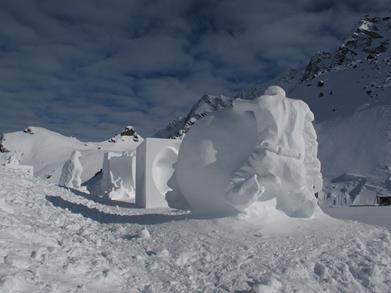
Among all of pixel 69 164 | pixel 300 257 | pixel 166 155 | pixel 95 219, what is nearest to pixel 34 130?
pixel 69 164

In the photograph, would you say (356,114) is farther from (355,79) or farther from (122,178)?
(122,178)

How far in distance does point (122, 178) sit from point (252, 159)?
56.9ft

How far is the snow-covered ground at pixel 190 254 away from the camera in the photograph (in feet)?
18.0

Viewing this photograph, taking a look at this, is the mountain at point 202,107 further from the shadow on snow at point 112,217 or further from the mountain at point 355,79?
the shadow on snow at point 112,217

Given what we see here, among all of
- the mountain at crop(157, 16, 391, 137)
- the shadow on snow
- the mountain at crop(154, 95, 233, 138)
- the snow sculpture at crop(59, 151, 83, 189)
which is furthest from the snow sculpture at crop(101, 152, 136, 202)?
the mountain at crop(154, 95, 233, 138)

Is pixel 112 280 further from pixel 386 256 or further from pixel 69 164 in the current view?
pixel 69 164

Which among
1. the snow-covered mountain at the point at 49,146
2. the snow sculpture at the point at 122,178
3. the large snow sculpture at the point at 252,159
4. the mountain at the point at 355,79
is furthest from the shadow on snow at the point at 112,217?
the snow-covered mountain at the point at 49,146

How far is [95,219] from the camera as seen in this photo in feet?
34.3

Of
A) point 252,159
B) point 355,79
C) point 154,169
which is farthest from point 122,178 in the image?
point 355,79

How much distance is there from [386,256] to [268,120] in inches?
140

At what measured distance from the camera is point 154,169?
17.5 metres

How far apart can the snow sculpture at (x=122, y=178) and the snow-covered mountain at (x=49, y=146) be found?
2845cm

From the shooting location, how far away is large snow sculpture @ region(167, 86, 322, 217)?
895cm

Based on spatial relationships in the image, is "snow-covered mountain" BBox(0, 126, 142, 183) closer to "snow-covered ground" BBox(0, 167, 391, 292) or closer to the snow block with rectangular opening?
the snow block with rectangular opening
